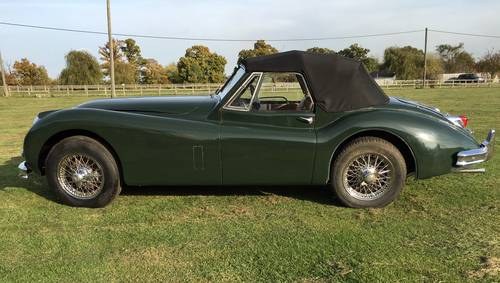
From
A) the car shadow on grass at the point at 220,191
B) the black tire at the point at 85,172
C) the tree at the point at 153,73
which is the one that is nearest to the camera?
the black tire at the point at 85,172

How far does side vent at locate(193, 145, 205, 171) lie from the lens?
467cm

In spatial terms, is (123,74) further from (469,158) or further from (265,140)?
(469,158)

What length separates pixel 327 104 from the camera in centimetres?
473

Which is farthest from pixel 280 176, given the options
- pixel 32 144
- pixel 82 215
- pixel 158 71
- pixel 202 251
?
pixel 158 71

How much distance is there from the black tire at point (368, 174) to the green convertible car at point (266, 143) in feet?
0.03

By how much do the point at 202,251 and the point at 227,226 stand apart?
0.59 m

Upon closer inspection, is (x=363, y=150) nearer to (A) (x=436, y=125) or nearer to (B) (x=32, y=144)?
(A) (x=436, y=125)

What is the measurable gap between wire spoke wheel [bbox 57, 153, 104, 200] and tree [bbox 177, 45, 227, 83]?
6026cm

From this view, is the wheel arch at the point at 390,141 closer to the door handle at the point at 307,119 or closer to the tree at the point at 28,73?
the door handle at the point at 307,119

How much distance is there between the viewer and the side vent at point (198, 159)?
467 centimetres

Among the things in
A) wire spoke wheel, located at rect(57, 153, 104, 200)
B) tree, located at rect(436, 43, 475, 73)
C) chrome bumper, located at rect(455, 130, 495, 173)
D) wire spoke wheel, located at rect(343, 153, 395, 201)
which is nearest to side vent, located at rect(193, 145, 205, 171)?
wire spoke wheel, located at rect(57, 153, 104, 200)

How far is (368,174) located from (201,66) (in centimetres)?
6271

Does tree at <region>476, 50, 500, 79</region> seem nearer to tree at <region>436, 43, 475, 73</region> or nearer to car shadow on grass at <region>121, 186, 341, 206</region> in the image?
tree at <region>436, 43, 475, 73</region>

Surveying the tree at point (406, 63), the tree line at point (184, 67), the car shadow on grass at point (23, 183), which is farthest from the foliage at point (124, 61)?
the car shadow on grass at point (23, 183)
